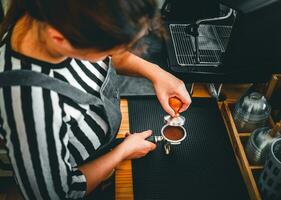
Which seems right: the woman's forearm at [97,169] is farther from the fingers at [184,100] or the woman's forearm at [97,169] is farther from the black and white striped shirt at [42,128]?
the fingers at [184,100]

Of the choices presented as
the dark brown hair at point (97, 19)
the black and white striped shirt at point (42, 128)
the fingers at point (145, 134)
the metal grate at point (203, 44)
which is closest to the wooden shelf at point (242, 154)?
the metal grate at point (203, 44)

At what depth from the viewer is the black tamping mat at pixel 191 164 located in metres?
1.13

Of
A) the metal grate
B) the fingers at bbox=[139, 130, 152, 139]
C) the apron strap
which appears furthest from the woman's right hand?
the metal grate

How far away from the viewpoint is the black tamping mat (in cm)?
113

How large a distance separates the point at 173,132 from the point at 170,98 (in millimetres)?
156

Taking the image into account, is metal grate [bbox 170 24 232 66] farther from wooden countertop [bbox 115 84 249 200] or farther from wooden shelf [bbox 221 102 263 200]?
wooden shelf [bbox 221 102 263 200]

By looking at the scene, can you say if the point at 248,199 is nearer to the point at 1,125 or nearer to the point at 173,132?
the point at 173,132

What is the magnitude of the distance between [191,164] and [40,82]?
0.68 meters

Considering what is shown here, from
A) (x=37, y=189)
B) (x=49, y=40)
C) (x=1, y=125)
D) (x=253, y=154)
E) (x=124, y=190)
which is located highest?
(x=49, y=40)

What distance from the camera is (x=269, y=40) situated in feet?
4.12

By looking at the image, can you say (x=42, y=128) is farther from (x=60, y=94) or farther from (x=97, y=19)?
(x=97, y=19)

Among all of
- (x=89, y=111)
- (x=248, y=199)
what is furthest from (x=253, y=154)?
(x=89, y=111)

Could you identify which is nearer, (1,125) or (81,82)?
(1,125)

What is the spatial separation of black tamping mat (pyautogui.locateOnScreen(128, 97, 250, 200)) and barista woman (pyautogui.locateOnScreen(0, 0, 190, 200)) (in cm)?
16
